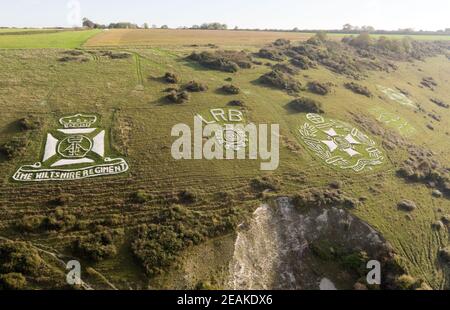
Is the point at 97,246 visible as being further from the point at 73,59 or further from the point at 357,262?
the point at 73,59

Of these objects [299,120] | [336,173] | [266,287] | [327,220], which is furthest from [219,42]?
[266,287]

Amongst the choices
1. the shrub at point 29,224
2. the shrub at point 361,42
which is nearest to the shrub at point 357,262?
the shrub at point 29,224

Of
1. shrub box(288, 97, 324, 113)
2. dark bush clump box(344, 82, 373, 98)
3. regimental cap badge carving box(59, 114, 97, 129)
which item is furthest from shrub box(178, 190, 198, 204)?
dark bush clump box(344, 82, 373, 98)

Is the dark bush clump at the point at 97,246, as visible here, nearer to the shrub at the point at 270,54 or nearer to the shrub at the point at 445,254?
the shrub at the point at 445,254

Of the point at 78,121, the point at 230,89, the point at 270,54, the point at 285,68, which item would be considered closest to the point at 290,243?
the point at 78,121

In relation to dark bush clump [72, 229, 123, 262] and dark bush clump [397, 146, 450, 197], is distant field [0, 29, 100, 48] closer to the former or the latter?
dark bush clump [72, 229, 123, 262]
